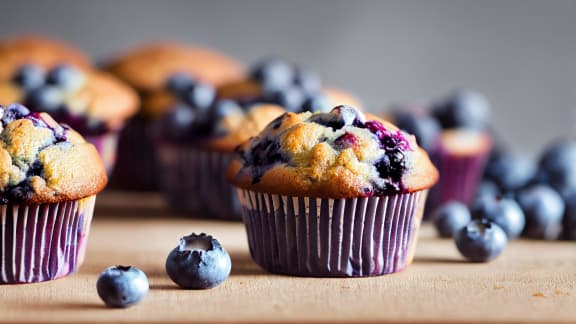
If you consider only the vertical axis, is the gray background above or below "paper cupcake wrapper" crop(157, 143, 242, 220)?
above

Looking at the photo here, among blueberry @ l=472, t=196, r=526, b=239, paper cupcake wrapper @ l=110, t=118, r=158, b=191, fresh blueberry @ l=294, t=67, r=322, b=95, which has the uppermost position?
fresh blueberry @ l=294, t=67, r=322, b=95

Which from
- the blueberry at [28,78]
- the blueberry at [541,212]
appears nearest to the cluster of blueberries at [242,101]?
the blueberry at [28,78]

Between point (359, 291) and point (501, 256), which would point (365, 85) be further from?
point (359, 291)

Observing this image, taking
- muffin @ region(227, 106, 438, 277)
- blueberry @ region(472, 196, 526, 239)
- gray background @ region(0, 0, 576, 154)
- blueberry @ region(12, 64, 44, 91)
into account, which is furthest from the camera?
gray background @ region(0, 0, 576, 154)

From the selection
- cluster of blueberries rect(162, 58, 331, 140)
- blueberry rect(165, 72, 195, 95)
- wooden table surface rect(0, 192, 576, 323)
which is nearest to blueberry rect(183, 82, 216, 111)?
cluster of blueberries rect(162, 58, 331, 140)

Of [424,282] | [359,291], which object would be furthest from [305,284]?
[424,282]

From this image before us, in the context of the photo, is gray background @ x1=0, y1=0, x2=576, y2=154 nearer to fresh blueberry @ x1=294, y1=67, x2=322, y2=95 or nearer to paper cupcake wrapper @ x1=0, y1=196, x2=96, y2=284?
fresh blueberry @ x1=294, y1=67, x2=322, y2=95

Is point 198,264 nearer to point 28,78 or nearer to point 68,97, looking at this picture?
point 68,97
